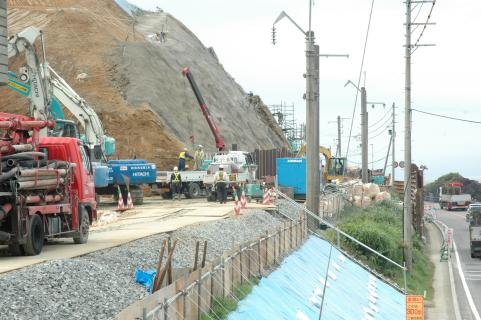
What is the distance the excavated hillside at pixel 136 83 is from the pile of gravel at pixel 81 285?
144 feet

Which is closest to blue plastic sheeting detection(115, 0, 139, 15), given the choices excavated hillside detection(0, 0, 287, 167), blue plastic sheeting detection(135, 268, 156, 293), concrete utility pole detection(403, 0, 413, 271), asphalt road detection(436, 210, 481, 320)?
excavated hillside detection(0, 0, 287, 167)

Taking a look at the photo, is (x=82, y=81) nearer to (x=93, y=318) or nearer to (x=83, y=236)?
(x=83, y=236)

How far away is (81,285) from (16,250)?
4258 millimetres

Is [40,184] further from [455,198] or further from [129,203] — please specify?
[455,198]

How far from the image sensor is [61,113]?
1457 inches

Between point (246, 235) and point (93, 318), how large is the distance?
13.8 m

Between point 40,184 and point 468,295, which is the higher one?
point 40,184

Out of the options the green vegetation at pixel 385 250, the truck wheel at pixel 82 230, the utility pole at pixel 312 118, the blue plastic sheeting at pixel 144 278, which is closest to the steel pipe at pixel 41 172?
the truck wheel at pixel 82 230

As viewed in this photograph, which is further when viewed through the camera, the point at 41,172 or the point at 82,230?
the point at 82,230

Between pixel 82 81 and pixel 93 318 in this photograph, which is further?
pixel 82 81

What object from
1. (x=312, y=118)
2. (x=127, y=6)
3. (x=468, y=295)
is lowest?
(x=468, y=295)

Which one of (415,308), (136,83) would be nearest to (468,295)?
(415,308)

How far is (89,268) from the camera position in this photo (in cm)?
1358

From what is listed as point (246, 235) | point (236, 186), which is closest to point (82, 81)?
point (236, 186)
